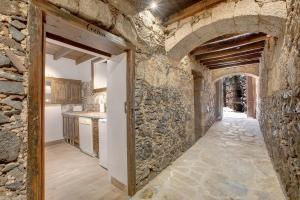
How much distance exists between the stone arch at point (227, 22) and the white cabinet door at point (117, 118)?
97cm

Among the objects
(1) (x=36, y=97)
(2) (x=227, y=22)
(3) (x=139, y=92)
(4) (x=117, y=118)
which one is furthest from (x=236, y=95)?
(1) (x=36, y=97)

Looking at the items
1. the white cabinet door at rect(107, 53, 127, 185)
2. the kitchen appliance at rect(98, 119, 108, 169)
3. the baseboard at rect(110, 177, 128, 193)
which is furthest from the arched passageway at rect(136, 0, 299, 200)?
the kitchen appliance at rect(98, 119, 108, 169)

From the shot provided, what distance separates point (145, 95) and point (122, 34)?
79cm

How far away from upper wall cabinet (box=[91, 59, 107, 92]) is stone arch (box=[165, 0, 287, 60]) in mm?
2363

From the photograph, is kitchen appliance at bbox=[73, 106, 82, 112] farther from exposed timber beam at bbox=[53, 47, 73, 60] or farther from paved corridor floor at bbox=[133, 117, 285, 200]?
Result: paved corridor floor at bbox=[133, 117, 285, 200]

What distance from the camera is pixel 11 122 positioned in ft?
3.15

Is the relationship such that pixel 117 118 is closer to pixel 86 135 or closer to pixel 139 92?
pixel 139 92

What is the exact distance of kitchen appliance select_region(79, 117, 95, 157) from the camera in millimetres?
3247

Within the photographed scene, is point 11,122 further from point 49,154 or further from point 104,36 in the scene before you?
point 49,154

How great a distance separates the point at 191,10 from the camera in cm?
218

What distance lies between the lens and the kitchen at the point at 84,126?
2.04 m

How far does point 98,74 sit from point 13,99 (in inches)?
144

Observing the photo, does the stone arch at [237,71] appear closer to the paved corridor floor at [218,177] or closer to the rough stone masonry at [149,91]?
the rough stone masonry at [149,91]

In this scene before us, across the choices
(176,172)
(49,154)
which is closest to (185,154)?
(176,172)
